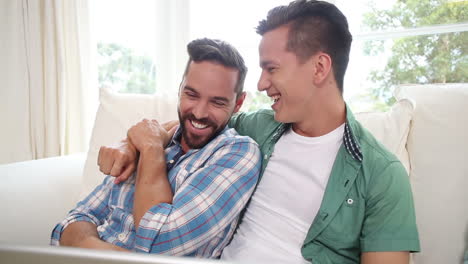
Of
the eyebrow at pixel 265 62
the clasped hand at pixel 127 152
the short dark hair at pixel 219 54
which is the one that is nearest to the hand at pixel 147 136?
the clasped hand at pixel 127 152

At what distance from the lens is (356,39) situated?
2.57 m

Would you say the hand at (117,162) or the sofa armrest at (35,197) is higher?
the hand at (117,162)

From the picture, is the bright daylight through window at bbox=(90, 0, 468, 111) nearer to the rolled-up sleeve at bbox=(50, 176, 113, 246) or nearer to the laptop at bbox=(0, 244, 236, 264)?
the rolled-up sleeve at bbox=(50, 176, 113, 246)

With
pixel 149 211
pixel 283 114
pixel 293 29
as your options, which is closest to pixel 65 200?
pixel 149 211

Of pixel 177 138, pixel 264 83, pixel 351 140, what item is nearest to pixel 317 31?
pixel 264 83

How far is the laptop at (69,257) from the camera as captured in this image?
0.61ft

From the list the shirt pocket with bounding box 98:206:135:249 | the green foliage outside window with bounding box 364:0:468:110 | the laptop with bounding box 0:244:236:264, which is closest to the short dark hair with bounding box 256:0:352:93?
the shirt pocket with bounding box 98:206:135:249

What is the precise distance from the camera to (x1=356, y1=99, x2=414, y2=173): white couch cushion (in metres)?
1.34

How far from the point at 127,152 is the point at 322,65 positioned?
0.65 meters

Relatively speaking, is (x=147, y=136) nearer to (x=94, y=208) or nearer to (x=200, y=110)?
(x=200, y=110)

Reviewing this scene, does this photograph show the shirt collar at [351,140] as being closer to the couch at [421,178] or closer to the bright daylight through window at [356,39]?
the couch at [421,178]

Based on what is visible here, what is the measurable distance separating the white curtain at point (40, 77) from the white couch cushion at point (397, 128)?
2.15 meters

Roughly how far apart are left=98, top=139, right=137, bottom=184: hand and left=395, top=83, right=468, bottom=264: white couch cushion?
930mm

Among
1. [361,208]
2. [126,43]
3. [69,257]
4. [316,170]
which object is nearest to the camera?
[69,257]
